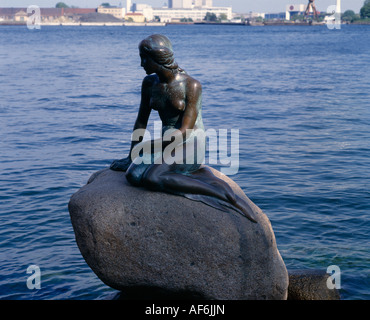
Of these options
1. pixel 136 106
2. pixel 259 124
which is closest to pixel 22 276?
pixel 259 124

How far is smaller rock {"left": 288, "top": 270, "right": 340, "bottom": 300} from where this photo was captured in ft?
24.9

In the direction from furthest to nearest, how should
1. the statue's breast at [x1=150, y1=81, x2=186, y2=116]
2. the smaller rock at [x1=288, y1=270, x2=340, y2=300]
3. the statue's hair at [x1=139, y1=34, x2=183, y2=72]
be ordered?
the smaller rock at [x1=288, y1=270, x2=340, y2=300], the statue's breast at [x1=150, y1=81, x2=186, y2=116], the statue's hair at [x1=139, y1=34, x2=183, y2=72]

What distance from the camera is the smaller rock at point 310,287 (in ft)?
24.9

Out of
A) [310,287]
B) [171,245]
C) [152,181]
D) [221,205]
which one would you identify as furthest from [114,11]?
[171,245]

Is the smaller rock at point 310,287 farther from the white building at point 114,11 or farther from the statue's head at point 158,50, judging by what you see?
the white building at point 114,11

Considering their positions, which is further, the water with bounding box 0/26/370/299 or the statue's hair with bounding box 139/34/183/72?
the water with bounding box 0/26/370/299

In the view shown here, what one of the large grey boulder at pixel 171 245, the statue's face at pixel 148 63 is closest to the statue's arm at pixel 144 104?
the statue's face at pixel 148 63

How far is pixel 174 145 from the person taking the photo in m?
7.09

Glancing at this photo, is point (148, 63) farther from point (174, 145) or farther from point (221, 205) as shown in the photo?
point (221, 205)

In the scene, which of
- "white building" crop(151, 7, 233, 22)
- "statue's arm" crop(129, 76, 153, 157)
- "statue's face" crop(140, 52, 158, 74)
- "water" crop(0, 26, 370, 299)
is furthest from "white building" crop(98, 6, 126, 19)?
"statue's face" crop(140, 52, 158, 74)

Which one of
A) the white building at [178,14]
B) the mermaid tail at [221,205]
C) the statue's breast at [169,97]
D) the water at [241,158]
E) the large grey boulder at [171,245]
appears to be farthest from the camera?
the white building at [178,14]

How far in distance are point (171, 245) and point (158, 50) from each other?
2070 mm

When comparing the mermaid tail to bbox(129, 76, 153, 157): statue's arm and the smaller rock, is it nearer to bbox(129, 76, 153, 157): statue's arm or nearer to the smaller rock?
bbox(129, 76, 153, 157): statue's arm

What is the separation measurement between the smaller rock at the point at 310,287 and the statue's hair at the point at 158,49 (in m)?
2.94
